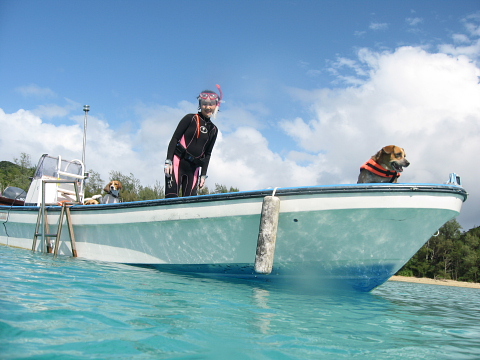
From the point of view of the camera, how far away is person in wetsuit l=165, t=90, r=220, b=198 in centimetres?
564

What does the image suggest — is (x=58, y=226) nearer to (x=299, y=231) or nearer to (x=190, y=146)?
(x=190, y=146)

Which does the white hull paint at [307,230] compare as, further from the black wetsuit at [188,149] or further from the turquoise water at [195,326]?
the turquoise water at [195,326]

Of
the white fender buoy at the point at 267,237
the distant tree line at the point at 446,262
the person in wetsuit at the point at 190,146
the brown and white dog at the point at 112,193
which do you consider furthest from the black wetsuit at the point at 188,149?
the distant tree line at the point at 446,262

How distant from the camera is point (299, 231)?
4418 mm

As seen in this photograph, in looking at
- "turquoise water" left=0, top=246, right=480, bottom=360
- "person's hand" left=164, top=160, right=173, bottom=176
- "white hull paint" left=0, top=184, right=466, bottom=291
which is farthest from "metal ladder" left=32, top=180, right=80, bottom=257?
"turquoise water" left=0, top=246, right=480, bottom=360

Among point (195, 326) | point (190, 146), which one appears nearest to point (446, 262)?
point (190, 146)

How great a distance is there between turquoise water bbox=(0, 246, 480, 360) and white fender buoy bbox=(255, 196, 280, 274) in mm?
461

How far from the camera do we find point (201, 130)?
5.76 m

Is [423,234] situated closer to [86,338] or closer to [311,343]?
[311,343]

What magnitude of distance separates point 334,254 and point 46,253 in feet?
18.4

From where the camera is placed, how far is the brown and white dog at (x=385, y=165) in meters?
4.61

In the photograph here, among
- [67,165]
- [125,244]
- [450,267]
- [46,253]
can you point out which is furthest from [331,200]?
[450,267]

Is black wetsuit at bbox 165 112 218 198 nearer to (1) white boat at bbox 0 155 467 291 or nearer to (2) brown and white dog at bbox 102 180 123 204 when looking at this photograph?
(1) white boat at bbox 0 155 467 291

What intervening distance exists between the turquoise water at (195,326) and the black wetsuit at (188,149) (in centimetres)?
227
